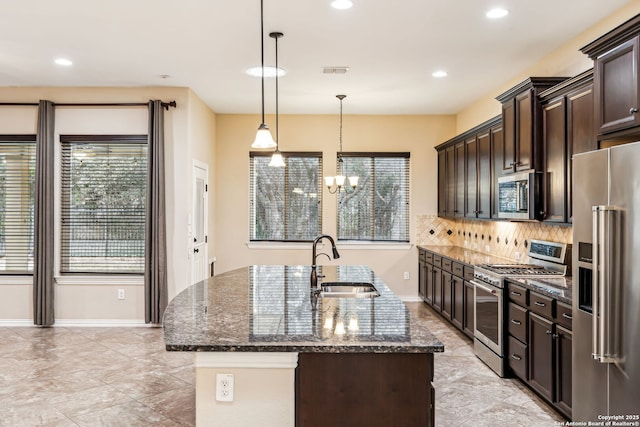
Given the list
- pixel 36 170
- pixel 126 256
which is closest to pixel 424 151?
pixel 126 256

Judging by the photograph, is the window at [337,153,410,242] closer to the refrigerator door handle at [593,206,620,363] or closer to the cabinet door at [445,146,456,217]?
the cabinet door at [445,146,456,217]

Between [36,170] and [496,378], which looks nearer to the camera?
[496,378]

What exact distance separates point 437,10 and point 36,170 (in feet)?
15.5

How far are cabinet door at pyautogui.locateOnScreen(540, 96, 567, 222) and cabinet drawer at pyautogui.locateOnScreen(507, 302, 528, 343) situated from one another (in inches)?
29.5

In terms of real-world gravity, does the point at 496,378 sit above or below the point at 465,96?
below

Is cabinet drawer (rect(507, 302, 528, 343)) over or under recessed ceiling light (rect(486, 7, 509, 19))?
under

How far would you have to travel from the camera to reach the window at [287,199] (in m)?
7.06

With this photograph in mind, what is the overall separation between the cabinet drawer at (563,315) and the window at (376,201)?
4134 millimetres

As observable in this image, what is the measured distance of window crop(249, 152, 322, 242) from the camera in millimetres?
7062

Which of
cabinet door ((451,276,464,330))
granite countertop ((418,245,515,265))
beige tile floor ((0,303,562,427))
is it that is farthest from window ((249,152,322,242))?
beige tile floor ((0,303,562,427))

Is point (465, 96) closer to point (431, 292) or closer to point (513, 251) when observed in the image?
point (513, 251)

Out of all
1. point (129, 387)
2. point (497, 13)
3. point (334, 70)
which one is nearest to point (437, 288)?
point (334, 70)

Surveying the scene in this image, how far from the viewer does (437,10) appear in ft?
11.1

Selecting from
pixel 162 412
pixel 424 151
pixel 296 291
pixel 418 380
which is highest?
pixel 424 151
